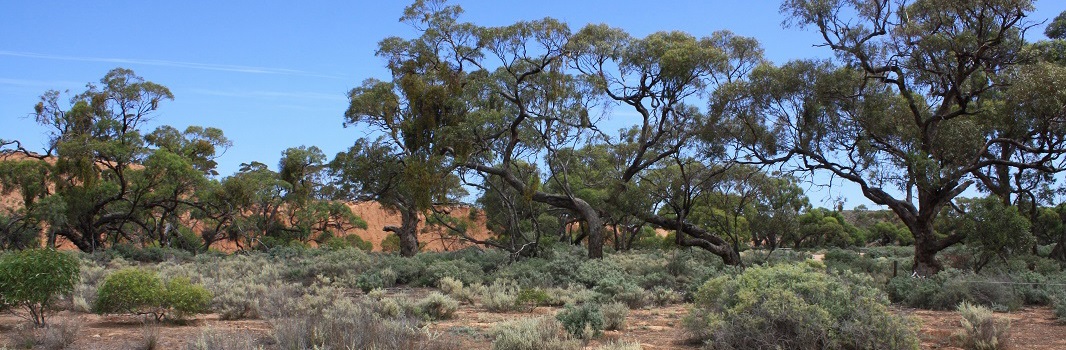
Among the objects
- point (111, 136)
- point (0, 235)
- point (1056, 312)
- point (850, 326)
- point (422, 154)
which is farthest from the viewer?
point (111, 136)

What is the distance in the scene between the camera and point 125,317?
35.7 ft

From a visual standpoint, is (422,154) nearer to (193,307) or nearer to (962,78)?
(193,307)

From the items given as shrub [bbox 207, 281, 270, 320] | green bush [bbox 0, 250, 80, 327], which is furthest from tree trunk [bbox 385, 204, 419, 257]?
green bush [bbox 0, 250, 80, 327]

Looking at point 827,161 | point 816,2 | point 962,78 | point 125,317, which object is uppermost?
point 816,2

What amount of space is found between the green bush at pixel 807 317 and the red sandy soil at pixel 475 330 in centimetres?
109

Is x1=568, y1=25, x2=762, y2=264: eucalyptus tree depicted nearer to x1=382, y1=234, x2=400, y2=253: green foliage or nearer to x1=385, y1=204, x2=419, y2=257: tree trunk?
x1=385, y1=204, x2=419, y2=257: tree trunk

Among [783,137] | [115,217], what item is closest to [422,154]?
[783,137]

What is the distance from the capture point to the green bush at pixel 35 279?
930 cm

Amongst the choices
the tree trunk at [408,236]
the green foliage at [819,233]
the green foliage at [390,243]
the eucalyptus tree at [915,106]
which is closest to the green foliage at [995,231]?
the eucalyptus tree at [915,106]

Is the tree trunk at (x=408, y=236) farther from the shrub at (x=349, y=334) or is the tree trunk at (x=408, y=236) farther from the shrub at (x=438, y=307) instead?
the shrub at (x=349, y=334)

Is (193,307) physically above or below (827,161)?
below

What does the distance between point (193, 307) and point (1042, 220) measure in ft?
79.7

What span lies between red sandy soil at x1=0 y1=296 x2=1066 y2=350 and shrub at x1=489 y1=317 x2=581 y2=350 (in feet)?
1.42

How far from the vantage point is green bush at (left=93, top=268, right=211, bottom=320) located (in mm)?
10203
